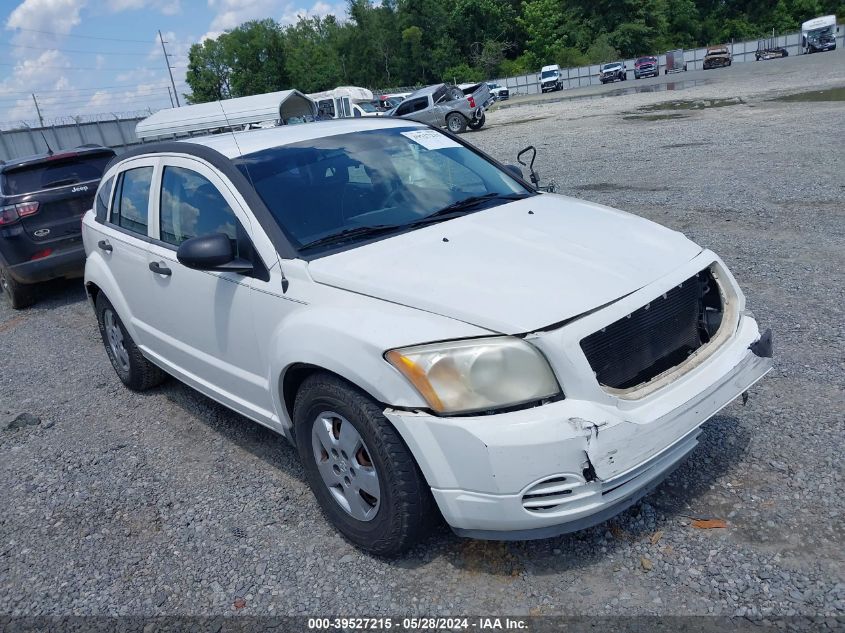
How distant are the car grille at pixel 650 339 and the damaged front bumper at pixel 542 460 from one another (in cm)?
14

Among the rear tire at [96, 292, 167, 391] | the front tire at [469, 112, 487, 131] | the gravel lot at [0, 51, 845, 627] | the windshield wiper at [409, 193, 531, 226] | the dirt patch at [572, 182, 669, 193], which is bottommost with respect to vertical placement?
the front tire at [469, 112, 487, 131]

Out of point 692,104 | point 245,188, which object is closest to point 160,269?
point 245,188

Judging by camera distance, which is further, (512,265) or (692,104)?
(692,104)

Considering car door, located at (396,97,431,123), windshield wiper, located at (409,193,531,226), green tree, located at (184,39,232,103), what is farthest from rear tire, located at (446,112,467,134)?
green tree, located at (184,39,232,103)

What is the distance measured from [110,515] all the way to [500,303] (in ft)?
8.07

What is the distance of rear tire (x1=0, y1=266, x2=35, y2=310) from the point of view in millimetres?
8375

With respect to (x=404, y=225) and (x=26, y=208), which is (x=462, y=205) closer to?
(x=404, y=225)

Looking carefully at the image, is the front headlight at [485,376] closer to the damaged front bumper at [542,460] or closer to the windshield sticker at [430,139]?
the damaged front bumper at [542,460]

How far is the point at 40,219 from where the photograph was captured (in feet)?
26.8

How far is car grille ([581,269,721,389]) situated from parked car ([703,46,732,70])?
6141cm

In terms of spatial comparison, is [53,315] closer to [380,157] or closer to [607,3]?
[380,157]

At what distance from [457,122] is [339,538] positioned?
2620cm

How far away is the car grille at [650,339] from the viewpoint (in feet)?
8.93

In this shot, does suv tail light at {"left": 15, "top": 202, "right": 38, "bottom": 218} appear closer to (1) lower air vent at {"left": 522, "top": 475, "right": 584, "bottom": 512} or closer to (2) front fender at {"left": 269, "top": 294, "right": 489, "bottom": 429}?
(2) front fender at {"left": 269, "top": 294, "right": 489, "bottom": 429}
